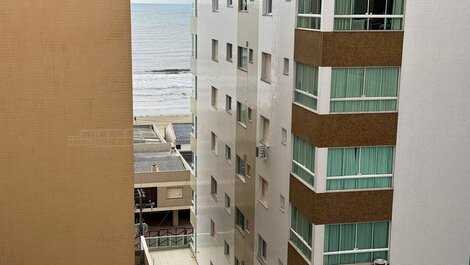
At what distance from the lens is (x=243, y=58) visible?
21344 millimetres

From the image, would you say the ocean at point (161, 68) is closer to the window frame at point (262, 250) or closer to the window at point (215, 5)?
the window at point (215, 5)

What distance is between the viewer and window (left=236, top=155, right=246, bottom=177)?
22.1 m

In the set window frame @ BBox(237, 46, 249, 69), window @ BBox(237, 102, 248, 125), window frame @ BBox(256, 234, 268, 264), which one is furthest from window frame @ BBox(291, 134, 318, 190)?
window frame @ BBox(237, 46, 249, 69)

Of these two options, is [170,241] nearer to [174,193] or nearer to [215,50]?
[174,193]

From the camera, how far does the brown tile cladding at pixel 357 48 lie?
566 inches

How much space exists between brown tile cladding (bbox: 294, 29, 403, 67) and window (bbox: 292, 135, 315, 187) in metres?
2.09

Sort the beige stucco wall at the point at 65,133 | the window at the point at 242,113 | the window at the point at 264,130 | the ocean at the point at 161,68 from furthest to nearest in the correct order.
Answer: the ocean at the point at 161,68
the window at the point at 242,113
the window at the point at 264,130
the beige stucco wall at the point at 65,133

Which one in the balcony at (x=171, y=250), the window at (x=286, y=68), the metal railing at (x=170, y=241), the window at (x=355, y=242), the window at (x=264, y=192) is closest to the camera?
the window at (x=355, y=242)

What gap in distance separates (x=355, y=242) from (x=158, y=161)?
26.5 metres

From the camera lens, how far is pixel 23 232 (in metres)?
11.7

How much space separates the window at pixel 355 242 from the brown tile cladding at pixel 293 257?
2.45 ft

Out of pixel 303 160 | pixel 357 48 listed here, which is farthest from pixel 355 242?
pixel 357 48

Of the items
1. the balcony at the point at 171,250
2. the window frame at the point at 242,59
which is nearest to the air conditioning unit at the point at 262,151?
the window frame at the point at 242,59

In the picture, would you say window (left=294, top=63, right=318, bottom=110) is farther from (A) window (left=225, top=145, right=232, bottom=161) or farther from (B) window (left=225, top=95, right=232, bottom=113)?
(A) window (left=225, top=145, right=232, bottom=161)
